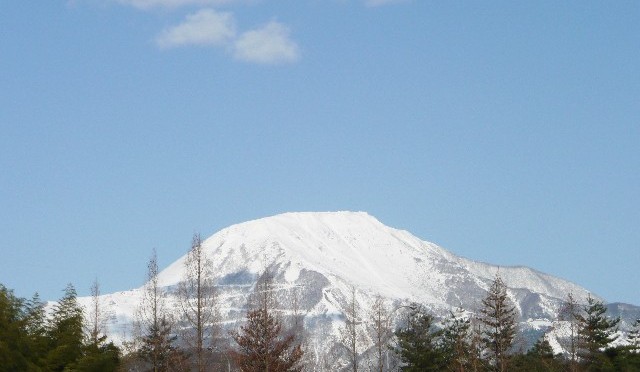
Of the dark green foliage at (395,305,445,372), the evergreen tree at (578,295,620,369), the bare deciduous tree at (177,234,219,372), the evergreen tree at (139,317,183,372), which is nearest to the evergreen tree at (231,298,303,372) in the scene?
the bare deciduous tree at (177,234,219,372)

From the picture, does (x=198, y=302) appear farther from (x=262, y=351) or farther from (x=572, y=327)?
(x=572, y=327)

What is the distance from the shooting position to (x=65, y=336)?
1535 inches

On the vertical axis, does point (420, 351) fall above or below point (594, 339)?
below

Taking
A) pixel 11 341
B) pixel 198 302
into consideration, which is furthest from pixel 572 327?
pixel 11 341

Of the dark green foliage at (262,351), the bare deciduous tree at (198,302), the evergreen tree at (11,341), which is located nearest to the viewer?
the evergreen tree at (11,341)

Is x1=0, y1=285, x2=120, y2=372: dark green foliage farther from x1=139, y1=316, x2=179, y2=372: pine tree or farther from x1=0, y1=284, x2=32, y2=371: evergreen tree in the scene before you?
x1=139, y1=316, x2=179, y2=372: pine tree

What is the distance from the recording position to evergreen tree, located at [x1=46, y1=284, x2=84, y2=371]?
3766cm

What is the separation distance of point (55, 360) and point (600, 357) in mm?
40839

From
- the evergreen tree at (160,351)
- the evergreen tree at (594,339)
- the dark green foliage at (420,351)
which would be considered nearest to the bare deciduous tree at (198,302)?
the evergreen tree at (160,351)

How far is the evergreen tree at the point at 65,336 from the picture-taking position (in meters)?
37.7

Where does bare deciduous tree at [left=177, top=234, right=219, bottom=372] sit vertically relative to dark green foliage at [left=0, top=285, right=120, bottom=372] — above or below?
above

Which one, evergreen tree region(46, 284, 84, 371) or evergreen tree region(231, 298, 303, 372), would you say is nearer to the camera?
evergreen tree region(46, 284, 84, 371)

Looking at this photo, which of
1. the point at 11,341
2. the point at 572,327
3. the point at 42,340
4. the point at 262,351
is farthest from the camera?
the point at 572,327

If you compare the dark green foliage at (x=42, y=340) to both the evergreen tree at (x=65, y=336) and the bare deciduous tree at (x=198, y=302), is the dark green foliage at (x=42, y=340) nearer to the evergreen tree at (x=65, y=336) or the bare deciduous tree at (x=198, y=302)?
the evergreen tree at (x=65, y=336)
